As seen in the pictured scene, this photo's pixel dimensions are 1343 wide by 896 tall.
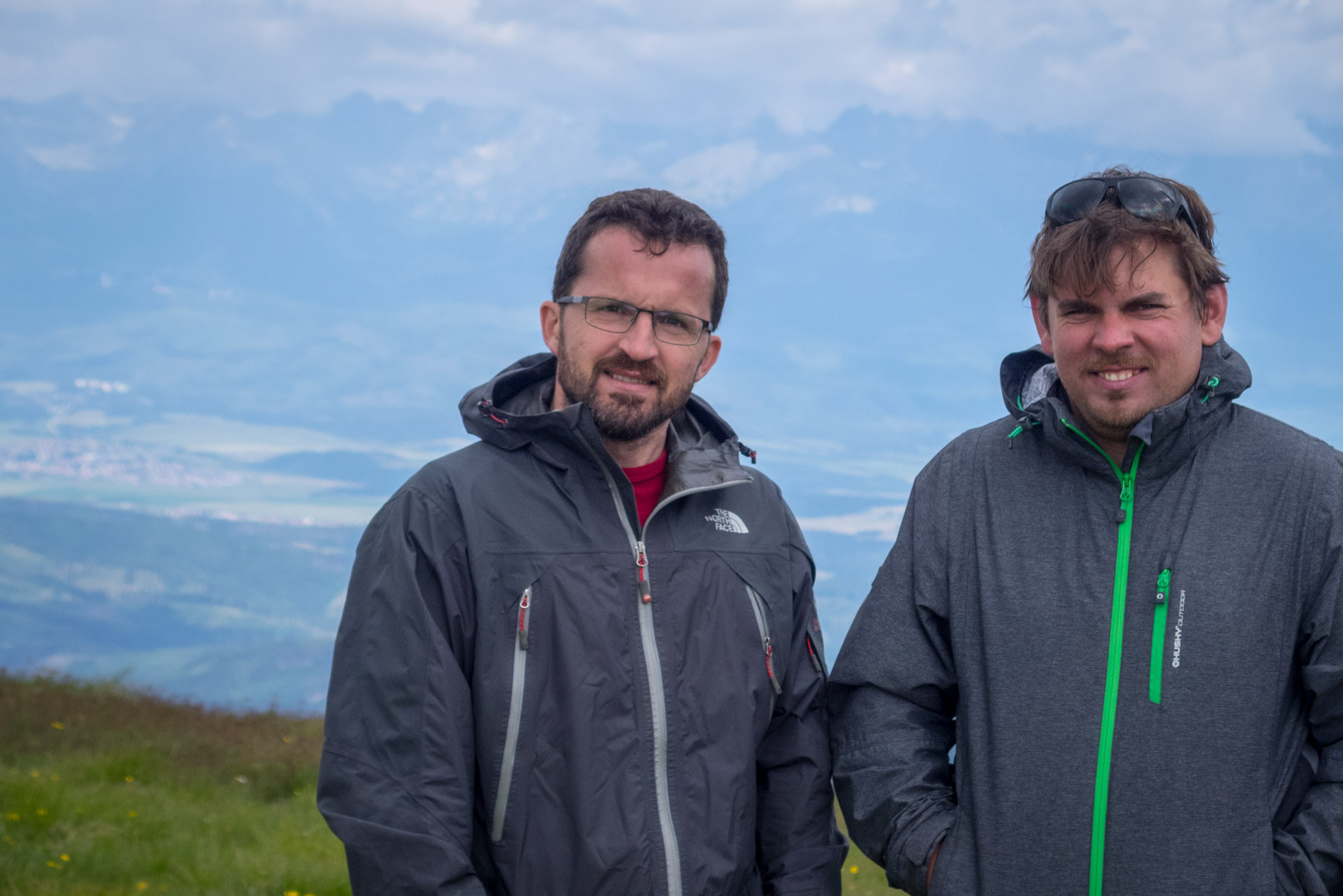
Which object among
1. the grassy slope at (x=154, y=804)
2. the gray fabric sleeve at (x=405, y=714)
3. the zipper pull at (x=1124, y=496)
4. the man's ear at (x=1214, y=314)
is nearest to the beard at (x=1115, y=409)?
the zipper pull at (x=1124, y=496)

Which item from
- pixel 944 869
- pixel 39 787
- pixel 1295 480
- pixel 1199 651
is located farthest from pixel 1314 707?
pixel 39 787

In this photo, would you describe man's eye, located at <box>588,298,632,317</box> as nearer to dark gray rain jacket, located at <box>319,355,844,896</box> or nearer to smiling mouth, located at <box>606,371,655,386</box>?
smiling mouth, located at <box>606,371,655,386</box>

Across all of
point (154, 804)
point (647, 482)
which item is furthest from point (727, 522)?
point (154, 804)

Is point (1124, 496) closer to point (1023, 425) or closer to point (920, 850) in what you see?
point (1023, 425)

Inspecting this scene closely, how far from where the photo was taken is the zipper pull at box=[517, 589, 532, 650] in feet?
9.06

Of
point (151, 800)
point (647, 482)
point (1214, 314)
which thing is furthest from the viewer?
point (151, 800)

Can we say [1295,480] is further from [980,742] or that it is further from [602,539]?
[602,539]

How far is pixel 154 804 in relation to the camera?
301 inches

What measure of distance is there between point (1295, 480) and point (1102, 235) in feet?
2.50

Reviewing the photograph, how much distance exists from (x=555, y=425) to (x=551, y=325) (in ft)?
1.43

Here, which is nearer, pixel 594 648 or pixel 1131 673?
pixel 1131 673

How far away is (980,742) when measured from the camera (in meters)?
2.81

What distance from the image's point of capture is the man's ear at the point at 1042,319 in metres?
2.99

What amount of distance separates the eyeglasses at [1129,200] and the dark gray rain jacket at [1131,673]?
1.36 ft
